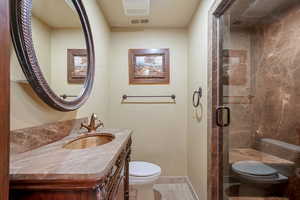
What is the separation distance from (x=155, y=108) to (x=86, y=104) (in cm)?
116

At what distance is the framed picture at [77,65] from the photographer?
1420 mm

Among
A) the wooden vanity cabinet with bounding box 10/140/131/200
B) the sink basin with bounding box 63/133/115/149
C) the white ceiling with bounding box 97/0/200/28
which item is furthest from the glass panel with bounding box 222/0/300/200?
the wooden vanity cabinet with bounding box 10/140/131/200

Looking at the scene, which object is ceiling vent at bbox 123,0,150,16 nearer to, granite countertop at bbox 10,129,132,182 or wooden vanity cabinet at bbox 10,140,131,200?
granite countertop at bbox 10,129,132,182

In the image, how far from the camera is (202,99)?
1984mm

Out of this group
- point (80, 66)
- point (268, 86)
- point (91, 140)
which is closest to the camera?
point (91, 140)

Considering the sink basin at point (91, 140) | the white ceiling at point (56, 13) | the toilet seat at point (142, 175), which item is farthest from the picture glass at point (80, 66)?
the toilet seat at point (142, 175)

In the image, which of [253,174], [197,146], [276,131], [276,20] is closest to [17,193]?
[197,146]

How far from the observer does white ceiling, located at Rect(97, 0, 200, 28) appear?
2.08 metres

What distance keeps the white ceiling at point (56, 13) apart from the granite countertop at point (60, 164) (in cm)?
75

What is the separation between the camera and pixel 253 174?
6.32 feet

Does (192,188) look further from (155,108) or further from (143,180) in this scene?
(155,108)

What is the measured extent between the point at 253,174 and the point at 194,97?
3.29ft

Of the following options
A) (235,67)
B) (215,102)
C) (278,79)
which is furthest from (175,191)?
(278,79)

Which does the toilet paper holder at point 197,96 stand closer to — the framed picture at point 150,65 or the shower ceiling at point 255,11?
the framed picture at point 150,65
